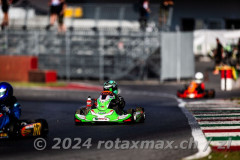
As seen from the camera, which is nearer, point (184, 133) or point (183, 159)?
point (183, 159)

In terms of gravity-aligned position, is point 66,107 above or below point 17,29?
below

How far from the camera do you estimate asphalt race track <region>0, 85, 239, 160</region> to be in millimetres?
9273

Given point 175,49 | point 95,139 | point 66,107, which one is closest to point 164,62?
point 175,49

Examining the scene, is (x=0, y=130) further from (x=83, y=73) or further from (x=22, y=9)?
(x=22, y=9)

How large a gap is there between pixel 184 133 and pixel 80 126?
2.66 metres

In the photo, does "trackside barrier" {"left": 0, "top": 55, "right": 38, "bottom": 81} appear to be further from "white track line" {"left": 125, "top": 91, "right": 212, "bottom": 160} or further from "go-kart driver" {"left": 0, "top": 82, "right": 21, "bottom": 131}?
"go-kart driver" {"left": 0, "top": 82, "right": 21, "bottom": 131}

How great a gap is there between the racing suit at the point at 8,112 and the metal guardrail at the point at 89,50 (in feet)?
65.3

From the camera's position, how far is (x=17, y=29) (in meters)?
32.9

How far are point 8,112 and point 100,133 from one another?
1791 mm

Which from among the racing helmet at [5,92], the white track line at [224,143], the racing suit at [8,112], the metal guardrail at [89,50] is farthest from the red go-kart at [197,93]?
the white track line at [224,143]

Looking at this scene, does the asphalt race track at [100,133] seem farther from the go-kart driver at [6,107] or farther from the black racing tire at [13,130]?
the go-kart driver at [6,107]

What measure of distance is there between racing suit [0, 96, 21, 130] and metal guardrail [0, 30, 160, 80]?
19917 millimetres

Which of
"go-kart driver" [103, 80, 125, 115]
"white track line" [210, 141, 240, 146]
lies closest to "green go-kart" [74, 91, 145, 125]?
"go-kart driver" [103, 80, 125, 115]

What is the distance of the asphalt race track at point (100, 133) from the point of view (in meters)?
9.27
